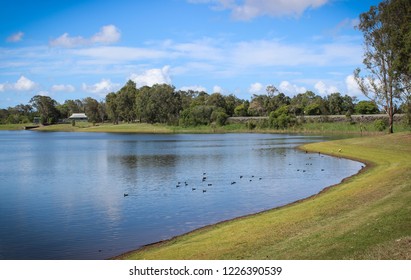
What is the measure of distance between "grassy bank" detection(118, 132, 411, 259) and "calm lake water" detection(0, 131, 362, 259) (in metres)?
2.79

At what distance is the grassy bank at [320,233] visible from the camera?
14.2 metres

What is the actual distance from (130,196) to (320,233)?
1787 cm

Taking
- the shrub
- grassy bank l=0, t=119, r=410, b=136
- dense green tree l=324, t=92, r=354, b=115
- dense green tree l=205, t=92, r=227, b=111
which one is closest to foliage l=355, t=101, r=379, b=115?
dense green tree l=324, t=92, r=354, b=115

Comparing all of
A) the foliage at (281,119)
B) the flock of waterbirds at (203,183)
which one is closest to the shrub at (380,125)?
the foliage at (281,119)

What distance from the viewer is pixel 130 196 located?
105 feet

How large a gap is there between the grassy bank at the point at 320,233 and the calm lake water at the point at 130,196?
2.79m

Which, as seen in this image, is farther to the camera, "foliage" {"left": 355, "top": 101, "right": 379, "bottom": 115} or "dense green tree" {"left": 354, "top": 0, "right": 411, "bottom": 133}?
"foliage" {"left": 355, "top": 101, "right": 379, "bottom": 115}

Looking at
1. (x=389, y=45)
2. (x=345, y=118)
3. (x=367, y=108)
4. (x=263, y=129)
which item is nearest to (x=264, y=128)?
(x=263, y=129)

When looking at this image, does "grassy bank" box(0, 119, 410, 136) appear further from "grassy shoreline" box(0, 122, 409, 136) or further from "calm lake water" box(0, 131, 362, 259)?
"calm lake water" box(0, 131, 362, 259)

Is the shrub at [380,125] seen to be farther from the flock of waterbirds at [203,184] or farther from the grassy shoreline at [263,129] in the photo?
the flock of waterbirds at [203,184]

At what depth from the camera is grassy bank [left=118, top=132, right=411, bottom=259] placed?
14.2 m

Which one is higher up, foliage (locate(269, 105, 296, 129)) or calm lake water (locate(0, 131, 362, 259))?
foliage (locate(269, 105, 296, 129))

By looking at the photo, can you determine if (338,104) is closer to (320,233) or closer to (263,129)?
(263,129)
